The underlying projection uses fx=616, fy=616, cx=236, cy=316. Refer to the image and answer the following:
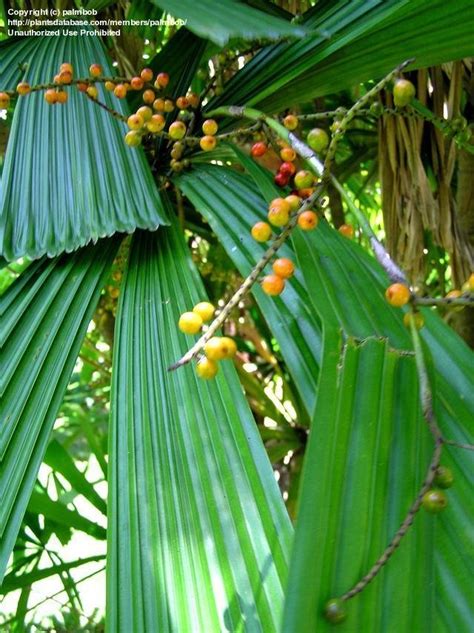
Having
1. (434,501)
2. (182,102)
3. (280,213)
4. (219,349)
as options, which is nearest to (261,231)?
(280,213)

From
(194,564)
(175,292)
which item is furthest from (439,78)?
(194,564)

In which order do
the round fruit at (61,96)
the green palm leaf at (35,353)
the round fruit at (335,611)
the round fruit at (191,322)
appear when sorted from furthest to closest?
the round fruit at (61,96)
the green palm leaf at (35,353)
the round fruit at (191,322)
the round fruit at (335,611)

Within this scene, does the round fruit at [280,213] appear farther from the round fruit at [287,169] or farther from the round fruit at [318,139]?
the round fruit at [287,169]

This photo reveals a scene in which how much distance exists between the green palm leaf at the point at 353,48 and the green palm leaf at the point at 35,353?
0.29m

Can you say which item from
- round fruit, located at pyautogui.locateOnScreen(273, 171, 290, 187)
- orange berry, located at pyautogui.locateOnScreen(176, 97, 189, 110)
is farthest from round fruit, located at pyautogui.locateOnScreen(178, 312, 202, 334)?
orange berry, located at pyautogui.locateOnScreen(176, 97, 189, 110)

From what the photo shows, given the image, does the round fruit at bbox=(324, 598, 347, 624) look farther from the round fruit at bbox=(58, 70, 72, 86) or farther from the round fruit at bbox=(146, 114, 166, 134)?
the round fruit at bbox=(58, 70, 72, 86)

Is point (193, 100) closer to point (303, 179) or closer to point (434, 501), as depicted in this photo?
point (303, 179)

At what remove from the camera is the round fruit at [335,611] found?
30cm

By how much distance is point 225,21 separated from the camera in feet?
1.64

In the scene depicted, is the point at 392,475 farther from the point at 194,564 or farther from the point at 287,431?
the point at 287,431

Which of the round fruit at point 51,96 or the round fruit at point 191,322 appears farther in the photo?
the round fruit at point 51,96

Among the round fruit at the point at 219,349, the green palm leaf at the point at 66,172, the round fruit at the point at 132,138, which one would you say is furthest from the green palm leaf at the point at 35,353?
the round fruit at the point at 219,349

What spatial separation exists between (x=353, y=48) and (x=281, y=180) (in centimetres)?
16

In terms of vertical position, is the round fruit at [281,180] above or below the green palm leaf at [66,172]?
below
